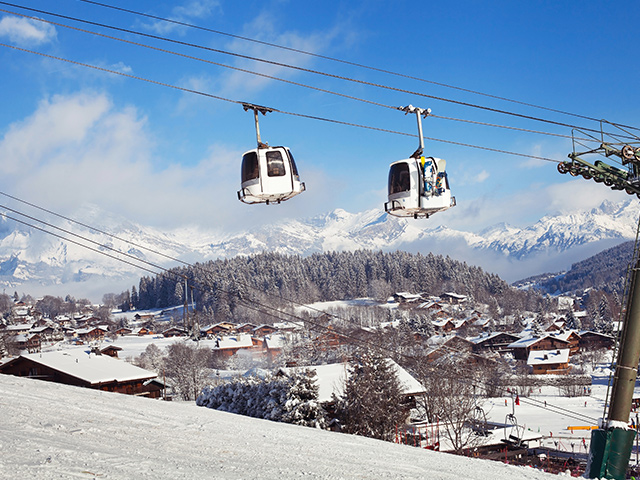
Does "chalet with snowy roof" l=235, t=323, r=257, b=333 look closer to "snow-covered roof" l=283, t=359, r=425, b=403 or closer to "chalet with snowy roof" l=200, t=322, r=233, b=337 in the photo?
"chalet with snowy roof" l=200, t=322, r=233, b=337

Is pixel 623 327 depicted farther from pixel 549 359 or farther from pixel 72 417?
pixel 549 359

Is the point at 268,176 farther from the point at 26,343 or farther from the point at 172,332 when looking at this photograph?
the point at 172,332

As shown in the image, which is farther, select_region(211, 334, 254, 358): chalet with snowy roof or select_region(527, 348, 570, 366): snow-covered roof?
select_region(211, 334, 254, 358): chalet with snowy roof

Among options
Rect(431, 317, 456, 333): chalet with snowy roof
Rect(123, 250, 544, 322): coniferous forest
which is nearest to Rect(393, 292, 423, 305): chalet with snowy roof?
Rect(123, 250, 544, 322): coniferous forest

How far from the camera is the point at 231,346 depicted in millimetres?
88562

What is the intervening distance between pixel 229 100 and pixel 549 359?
6507cm

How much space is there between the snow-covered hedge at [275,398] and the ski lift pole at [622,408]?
16156 mm

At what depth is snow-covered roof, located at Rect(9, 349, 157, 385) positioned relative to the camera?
31.3 meters

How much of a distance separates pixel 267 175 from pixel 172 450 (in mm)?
4755

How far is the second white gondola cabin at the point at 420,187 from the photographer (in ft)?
31.1

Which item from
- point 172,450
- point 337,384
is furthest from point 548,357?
point 172,450

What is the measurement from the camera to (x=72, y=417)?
31.1 feet

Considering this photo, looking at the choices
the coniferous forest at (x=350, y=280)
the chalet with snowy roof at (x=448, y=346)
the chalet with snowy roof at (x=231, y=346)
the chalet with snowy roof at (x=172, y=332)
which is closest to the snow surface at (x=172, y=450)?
the chalet with snowy roof at (x=448, y=346)

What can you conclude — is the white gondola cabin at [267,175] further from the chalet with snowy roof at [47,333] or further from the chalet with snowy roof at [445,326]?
the chalet with snowy roof at [47,333]
